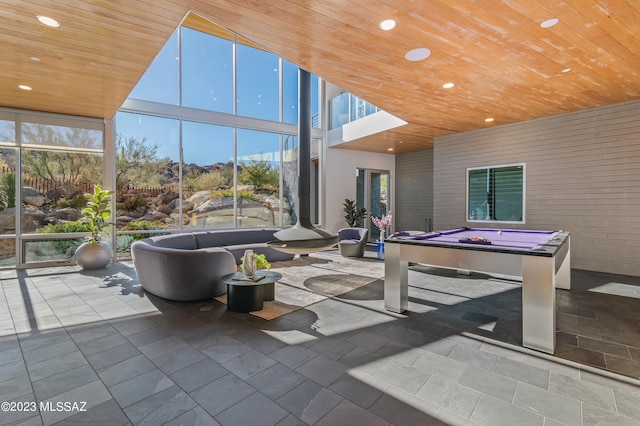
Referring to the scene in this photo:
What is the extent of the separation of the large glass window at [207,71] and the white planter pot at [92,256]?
155 inches

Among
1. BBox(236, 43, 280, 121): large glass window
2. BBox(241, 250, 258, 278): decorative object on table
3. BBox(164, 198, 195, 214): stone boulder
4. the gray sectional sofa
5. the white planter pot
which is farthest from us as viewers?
BBox(236, 43, 280, 121): large glass window

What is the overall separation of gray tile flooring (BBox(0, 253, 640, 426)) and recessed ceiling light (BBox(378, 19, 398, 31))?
316 cm

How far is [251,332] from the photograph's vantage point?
310cm

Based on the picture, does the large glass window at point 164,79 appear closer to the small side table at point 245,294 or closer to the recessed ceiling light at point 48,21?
the recessed ceiling light at point 48,21

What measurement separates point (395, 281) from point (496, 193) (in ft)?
16.6

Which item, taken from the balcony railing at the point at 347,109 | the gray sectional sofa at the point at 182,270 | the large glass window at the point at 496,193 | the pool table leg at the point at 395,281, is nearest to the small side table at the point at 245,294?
the gray sectional sofa at the point at 182,270

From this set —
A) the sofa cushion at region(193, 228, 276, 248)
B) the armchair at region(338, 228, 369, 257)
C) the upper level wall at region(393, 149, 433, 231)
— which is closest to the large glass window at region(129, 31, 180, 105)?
the sofa cushion at region(193, 228, 276, 248)

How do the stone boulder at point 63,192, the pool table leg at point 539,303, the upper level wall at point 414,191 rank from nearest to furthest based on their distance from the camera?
the pool table leg at point 539,303
the stone boulder at point 63,192
the upper level wall at point 414,191

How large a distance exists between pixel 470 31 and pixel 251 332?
3931mm

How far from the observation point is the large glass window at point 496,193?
6848mm

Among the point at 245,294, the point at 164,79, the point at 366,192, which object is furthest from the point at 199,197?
the point at 366,192

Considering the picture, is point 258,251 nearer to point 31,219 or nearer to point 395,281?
point 395,281

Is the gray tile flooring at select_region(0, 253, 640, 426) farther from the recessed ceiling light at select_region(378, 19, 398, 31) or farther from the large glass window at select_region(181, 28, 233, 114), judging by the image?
the large glass window at select_region(181, 28, 233, 114)

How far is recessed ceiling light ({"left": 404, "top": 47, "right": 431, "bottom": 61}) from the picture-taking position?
3.61 meters
